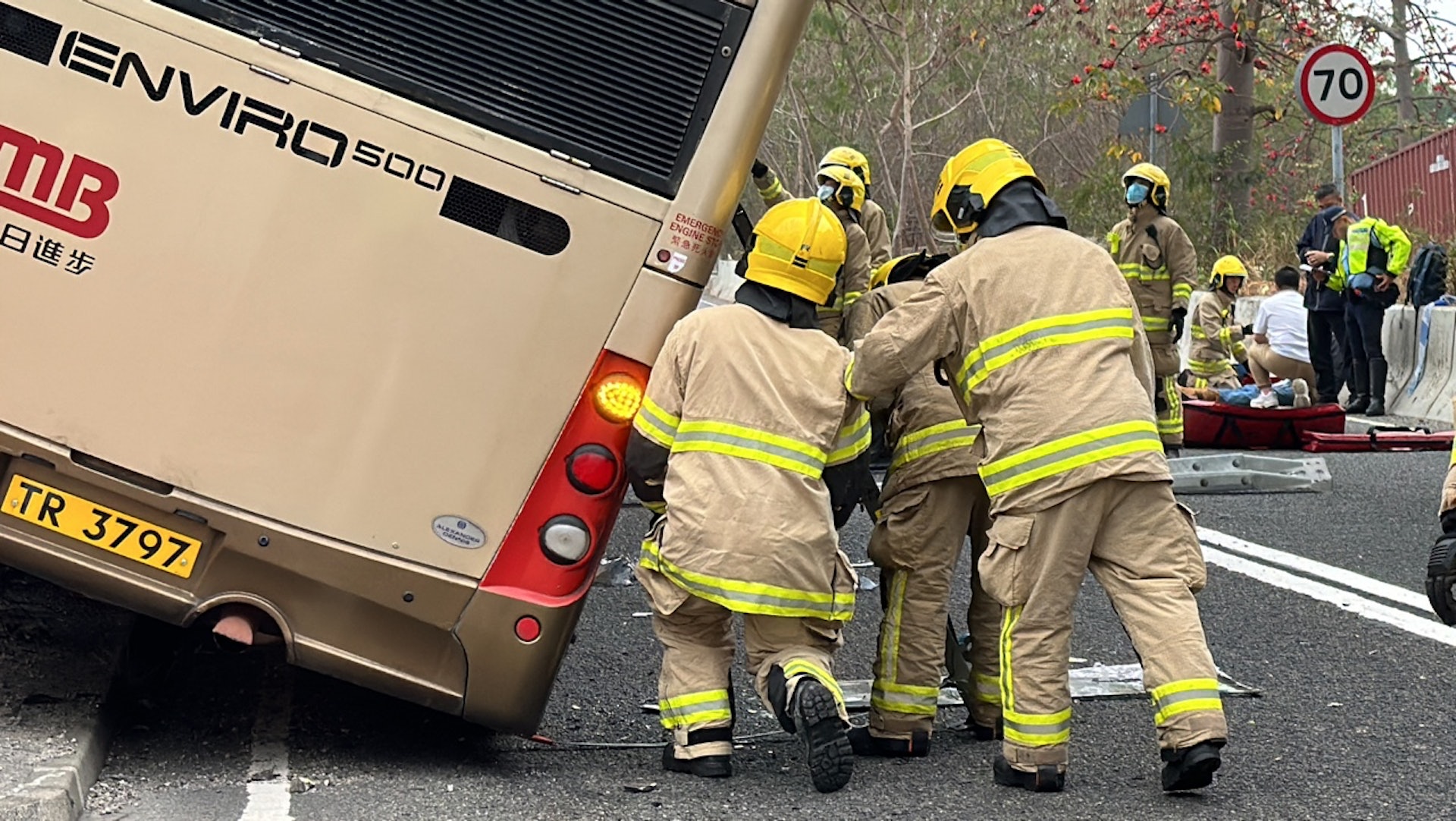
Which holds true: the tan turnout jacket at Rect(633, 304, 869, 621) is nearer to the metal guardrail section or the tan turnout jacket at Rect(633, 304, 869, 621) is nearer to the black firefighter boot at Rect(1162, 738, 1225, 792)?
the black firefighter boot at Rect(1162, 738, 1225, 792)

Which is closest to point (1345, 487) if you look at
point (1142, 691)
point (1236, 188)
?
point (1142, 691)

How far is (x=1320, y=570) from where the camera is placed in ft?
29.2

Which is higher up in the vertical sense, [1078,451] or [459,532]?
[1078,451]

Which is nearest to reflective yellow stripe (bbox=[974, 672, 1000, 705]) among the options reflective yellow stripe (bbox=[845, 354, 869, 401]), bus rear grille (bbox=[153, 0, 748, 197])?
reflective yellow stripe (bbox=[845, 354, 869, 401])

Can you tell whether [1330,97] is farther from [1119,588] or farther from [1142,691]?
[1119,588]

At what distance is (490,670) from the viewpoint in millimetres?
5238

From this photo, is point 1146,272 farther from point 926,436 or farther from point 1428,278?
point 926,436

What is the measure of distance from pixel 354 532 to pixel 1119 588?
6.60ft

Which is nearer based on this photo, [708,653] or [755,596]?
[755,596]

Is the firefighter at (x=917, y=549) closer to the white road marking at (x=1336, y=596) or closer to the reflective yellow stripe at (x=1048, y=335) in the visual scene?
the reflective yellow stripe at (x=1048, y=335)

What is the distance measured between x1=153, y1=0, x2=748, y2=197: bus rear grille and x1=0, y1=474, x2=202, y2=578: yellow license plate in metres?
1.28

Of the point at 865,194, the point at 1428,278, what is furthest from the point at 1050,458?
the point at 1428,278

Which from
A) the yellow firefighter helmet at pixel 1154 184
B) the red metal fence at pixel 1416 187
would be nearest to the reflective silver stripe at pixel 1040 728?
the yellow firefighter helmet at pixel 1154 184

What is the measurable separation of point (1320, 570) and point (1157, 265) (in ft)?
13.4
